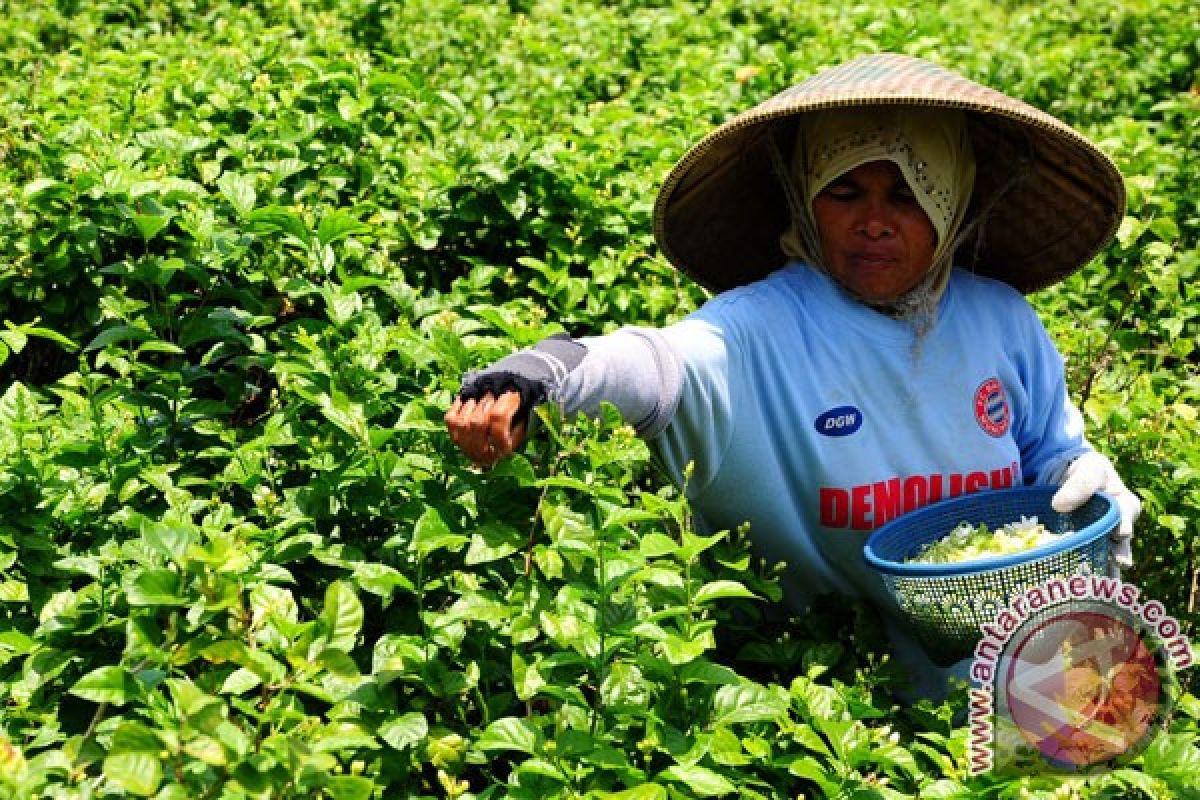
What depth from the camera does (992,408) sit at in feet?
10.2

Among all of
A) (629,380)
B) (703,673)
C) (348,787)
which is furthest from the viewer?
(629,380)

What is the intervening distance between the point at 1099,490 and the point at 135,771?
199 cm

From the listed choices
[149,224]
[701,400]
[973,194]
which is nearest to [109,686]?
[701,400]

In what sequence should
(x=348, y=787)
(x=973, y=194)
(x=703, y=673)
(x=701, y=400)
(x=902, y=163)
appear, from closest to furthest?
A: (x=348, y=787) < (x=703, y=673) < (x=701, y=400) < (x=902, y=163) < (x=973, y=194)

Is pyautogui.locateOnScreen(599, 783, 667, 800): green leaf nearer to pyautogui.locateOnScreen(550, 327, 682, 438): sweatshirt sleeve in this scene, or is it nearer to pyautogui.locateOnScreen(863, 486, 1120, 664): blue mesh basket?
pyautogui.locateOnScreen(550, 327, 682, 438): sweatshirt sleeve

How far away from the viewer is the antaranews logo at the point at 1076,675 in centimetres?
254

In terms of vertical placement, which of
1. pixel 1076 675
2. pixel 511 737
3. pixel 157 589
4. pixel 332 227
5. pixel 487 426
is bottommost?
pixel 1076 675

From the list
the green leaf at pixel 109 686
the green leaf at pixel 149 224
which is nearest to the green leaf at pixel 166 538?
the green leaf at pixel 109 686

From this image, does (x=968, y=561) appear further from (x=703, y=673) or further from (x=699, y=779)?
(x=699, y=779)

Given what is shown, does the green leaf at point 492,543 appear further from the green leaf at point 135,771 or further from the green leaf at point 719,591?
the green leaf at point 135,771

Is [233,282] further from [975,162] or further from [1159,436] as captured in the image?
[1159,436]

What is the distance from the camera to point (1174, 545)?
3.60 meters

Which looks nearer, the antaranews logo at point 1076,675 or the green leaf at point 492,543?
the green leaf at point 492,543

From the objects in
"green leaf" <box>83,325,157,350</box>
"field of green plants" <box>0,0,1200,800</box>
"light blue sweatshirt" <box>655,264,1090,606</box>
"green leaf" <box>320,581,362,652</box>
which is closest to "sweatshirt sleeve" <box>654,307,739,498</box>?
"light blue sweatshirt" <box>655,264,1090,606</box>
